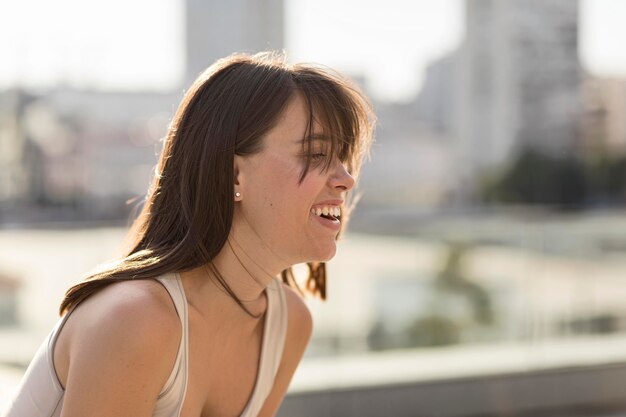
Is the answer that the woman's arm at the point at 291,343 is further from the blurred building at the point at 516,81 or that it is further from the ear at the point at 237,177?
the blurred building at the point at 516,81

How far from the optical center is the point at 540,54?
5188 cm

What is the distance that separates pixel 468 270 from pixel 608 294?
1.13m

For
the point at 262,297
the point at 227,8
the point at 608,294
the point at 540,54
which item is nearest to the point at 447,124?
the point at 540,54

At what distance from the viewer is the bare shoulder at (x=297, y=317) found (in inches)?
82.1

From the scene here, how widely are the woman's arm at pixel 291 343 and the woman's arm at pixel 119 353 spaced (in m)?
0.52

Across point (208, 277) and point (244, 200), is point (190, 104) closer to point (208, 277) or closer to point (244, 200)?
point (244, 200)

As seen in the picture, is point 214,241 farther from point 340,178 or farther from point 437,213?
point 437,213

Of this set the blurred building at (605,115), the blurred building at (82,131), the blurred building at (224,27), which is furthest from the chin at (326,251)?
the blurred building at (605,115)

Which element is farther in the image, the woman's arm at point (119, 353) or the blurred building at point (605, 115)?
the blurred building at point (605, 115)

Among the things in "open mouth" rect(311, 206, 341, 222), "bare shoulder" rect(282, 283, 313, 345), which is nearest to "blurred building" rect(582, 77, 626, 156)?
"bare shoulder" rect(282, 283, 313, 345)

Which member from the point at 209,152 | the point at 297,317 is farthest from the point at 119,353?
the point at 297,317

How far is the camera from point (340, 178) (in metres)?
1.79

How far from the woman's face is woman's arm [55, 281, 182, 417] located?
283mm

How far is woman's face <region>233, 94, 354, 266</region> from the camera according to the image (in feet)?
5.68
